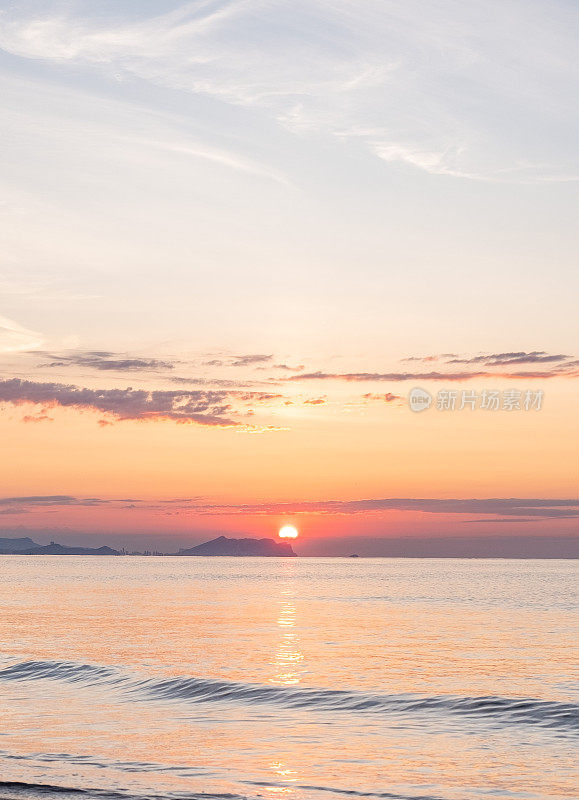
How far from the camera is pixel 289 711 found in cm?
3853

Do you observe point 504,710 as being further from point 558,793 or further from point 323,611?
point 323,611

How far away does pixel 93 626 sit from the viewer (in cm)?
8081

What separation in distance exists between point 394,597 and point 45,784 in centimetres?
11753

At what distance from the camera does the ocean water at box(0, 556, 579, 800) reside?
2544 centimetres

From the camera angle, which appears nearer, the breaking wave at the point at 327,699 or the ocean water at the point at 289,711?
the ocean water at the point at 289,711

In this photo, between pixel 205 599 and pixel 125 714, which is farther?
pixel 205 599

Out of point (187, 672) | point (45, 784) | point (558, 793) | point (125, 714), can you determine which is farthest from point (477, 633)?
point (45, 784)

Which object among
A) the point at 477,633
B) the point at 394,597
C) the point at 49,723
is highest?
the point at 49,723

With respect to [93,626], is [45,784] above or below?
above

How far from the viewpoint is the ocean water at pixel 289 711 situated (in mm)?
25438

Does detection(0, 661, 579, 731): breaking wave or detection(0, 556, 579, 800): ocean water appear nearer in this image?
detection(0, 556, 579, 800): ocean water

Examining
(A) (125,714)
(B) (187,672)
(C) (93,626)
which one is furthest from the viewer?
(C) (93,626)

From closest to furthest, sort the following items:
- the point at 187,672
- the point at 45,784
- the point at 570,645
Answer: the point at 45,784, the point at 187,672, the point at 570,645

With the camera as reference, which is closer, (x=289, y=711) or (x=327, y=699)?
(x=289, y=711)
